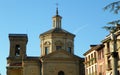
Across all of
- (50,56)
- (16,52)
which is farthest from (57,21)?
(16,52)

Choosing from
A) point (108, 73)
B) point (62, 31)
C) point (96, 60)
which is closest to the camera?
point (108, 73)

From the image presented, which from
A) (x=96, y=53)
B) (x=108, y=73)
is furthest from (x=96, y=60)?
(x=108, y=73)

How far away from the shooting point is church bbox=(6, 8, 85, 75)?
69.3 meters

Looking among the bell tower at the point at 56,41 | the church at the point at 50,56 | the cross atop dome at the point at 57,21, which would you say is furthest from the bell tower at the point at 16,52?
the cross atop dome at the point at 57,21

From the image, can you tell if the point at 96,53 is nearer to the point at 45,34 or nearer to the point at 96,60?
the point at 96,60

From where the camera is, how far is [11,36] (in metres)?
77.4

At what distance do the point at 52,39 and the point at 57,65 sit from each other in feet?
19.2

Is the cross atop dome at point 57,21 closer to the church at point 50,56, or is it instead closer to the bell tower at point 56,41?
the church at point 50,56

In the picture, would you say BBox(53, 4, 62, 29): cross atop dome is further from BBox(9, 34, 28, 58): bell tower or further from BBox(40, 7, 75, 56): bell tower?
BBox(9, 34, 28, 58): bell tower

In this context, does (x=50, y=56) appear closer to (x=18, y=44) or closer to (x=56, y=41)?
(x=56, y=41)

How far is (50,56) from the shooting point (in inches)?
2717

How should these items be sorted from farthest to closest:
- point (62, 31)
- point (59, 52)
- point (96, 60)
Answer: point (62, 31)
point (59, 52)
point (96, 60)

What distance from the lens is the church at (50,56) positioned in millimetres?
69312

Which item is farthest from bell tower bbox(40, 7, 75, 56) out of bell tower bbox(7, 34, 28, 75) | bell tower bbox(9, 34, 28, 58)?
bell tower bbox(7, 34, 28, 75)
